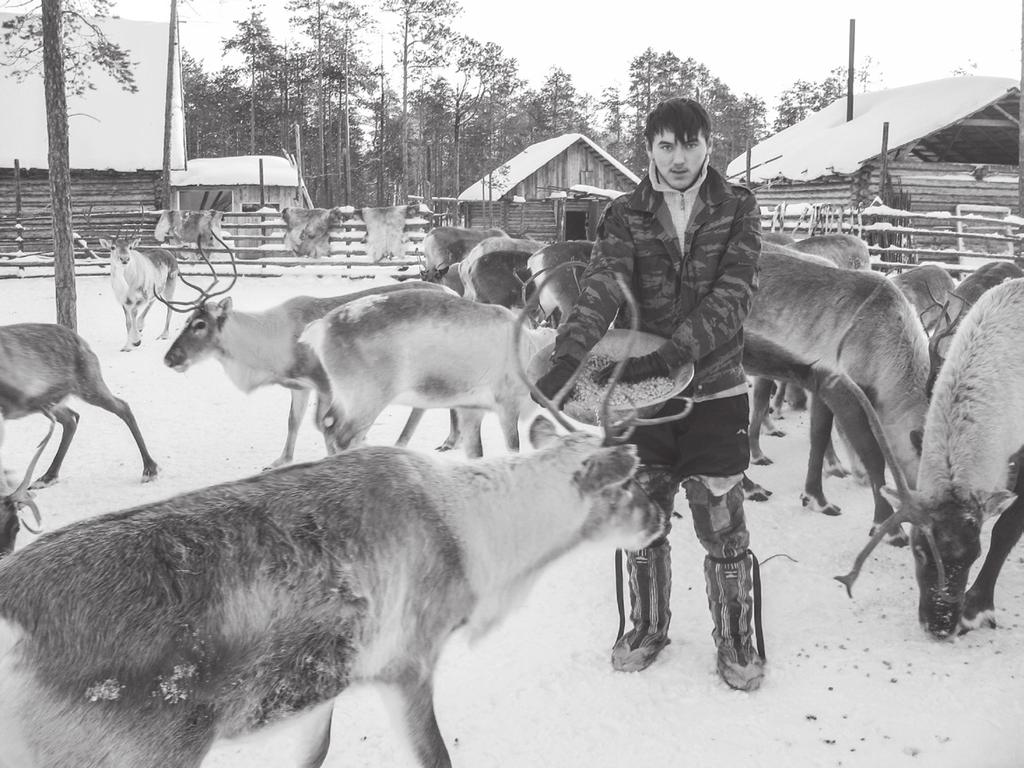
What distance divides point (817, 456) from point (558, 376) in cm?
309

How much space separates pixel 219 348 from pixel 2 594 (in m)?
4.65

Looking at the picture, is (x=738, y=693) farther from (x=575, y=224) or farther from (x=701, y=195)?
(x=575, y=224)

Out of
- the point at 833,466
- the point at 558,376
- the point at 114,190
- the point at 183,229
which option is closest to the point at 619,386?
the point at 558,376

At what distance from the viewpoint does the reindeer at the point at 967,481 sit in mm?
3471

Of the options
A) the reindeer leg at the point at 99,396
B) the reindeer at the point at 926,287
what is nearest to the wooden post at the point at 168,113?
the reindeer leg at the point at 99,396

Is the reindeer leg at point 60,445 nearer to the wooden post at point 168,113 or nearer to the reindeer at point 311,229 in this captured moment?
the reindeer at point 311,229

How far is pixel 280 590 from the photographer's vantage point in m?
2.09

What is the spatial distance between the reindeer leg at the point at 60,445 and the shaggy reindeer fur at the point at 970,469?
5067 millimetres

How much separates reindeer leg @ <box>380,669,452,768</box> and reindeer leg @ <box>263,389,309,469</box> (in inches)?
153

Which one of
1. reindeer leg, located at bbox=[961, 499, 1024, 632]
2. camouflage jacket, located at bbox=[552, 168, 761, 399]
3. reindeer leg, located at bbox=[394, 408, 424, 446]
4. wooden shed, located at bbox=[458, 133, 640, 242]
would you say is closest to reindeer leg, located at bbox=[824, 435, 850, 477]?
reindeer leg, located at bbox=[961, 499, 1024, 632]

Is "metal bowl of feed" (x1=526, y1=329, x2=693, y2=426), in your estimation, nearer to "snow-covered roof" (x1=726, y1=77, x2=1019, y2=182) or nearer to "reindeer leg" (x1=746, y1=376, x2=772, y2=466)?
"reindeer leg" (x1=746, y1=376, x2=772, y2=466)

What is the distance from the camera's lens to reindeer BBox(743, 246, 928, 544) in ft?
15.7

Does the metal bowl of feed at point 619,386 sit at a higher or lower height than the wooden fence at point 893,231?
lower

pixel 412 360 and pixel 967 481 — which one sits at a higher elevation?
pixel 412 360
